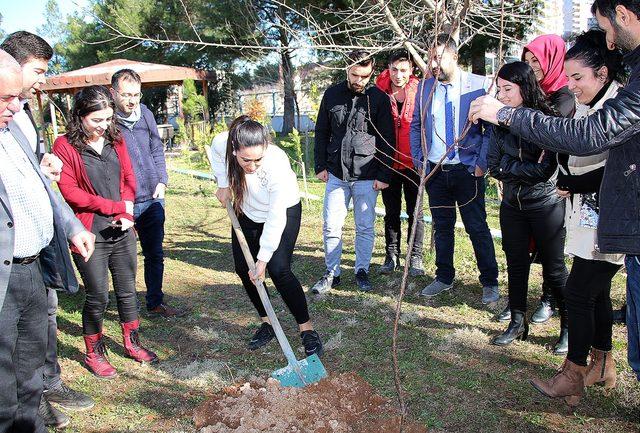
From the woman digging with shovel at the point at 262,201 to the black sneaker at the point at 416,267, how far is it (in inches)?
63.6

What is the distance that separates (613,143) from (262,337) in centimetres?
259

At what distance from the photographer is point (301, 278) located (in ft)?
16.7

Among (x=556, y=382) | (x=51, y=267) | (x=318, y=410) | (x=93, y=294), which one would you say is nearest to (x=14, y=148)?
(x=51, y=267)

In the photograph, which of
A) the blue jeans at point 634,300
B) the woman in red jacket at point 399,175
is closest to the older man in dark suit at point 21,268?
the blue jeans at point 634,300

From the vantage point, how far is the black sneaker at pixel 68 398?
3.01m

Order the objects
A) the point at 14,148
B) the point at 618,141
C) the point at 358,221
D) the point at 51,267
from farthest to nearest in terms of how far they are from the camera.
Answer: the point at 358,221
the point at 51,267
the point at 14,148
the point at 618,141

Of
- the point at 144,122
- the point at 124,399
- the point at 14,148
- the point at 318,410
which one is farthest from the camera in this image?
the point at 144,122

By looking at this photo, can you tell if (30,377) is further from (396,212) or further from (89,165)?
(396,212)

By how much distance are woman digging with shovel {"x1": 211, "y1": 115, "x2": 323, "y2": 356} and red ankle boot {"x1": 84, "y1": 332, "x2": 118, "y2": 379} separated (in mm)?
987

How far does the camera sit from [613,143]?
1925mm

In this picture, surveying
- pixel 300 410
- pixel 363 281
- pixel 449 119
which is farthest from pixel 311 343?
pixel 449 119

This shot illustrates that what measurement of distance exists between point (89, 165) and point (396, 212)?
2812 mm

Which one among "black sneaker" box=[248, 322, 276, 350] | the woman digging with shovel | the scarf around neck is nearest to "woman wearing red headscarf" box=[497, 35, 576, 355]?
the woman digging with shovel

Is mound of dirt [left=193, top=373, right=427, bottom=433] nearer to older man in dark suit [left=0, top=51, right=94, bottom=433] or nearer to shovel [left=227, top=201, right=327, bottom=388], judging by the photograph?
shovel [left=227, top=201, right=327, bottom=388]
